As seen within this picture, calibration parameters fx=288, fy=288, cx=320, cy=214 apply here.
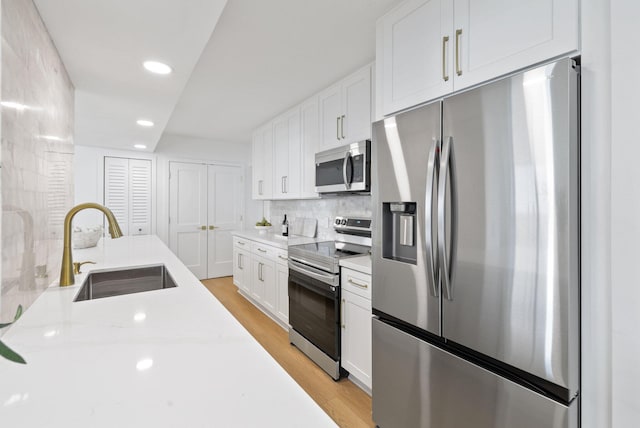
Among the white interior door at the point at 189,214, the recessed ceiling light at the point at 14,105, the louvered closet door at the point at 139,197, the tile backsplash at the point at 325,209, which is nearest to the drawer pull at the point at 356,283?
the tile backsplash at the point at 325,209

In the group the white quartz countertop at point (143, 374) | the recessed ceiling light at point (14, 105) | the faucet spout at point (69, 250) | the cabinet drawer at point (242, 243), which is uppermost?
the recessed ceiling light at point (14, 105)

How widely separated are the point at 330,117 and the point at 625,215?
2.22 metres

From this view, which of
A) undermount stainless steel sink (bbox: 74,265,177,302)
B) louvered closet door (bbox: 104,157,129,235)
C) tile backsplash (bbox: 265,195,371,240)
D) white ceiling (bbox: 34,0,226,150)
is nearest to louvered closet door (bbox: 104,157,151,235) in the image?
louvered closet door (bbox: 104,157,129,235)

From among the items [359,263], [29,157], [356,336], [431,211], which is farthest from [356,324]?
[29,157]

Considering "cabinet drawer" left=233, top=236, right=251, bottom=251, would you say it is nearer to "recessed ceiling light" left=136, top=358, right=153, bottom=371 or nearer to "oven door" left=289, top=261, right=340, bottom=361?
"oven door" left=289, top=261, right=340, bottom=361

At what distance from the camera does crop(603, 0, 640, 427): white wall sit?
859 mm

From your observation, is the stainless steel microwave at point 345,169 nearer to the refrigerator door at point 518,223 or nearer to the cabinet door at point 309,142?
the cabinet door at point 309,142

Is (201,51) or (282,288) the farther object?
(282,288)

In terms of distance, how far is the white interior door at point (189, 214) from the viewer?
4828 mm

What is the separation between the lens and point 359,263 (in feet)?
6.45

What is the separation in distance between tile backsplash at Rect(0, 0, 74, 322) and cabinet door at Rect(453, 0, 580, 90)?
1.65m

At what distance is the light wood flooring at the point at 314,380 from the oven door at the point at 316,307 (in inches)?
7.6

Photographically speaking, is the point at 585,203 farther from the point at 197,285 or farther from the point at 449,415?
the point at 197,285

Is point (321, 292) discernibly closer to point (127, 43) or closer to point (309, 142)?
point (309, 142)
